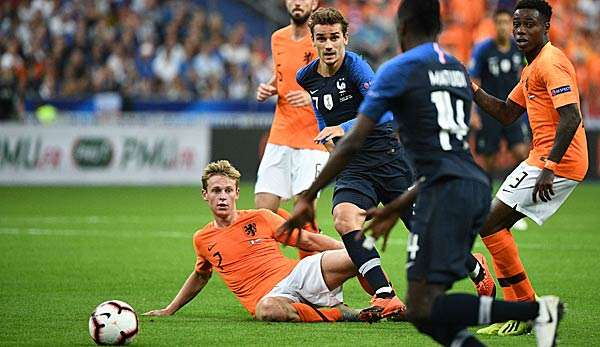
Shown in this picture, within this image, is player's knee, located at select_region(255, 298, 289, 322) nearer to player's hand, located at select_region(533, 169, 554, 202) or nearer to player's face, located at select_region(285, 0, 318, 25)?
player's hand, located at select_region(533, 169, 554, 202)

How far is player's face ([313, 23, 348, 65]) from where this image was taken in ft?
28.3

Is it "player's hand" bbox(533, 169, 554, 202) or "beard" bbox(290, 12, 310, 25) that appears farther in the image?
"beard" bbox(290, 12, 310, 25)

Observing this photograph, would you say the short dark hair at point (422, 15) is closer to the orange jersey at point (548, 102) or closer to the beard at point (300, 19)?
the orange jersey at point (548, 102)

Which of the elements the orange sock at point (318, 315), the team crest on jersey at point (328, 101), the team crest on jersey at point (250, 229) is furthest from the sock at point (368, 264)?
the team crest on jersey at point (328, 101)

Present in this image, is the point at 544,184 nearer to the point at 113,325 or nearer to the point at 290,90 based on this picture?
the point at 113,325

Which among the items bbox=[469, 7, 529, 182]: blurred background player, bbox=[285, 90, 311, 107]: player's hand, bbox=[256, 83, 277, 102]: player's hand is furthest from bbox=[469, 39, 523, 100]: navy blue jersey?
bbox=[285, 90, 311, 107]: player's hand

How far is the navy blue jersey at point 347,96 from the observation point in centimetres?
859

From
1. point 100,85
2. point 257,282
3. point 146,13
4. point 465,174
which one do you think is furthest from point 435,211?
point 146,13

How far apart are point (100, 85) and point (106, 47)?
45.0 inches

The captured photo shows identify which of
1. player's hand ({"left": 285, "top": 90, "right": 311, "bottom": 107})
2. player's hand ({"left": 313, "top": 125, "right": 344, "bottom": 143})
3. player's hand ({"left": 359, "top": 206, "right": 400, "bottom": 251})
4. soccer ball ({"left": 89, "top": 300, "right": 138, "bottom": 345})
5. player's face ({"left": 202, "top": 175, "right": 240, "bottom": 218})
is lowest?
soccer ball ({"left": 89, "top": 300, "right": 138, "bottom": 345})

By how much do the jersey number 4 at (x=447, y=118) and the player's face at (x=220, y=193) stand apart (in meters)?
2.80

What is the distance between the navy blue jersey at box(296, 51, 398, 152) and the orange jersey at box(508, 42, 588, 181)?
97cm

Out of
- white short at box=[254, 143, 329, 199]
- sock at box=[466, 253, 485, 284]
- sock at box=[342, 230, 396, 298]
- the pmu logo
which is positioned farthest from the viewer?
the pmu logo

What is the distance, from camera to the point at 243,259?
8.66 metres
